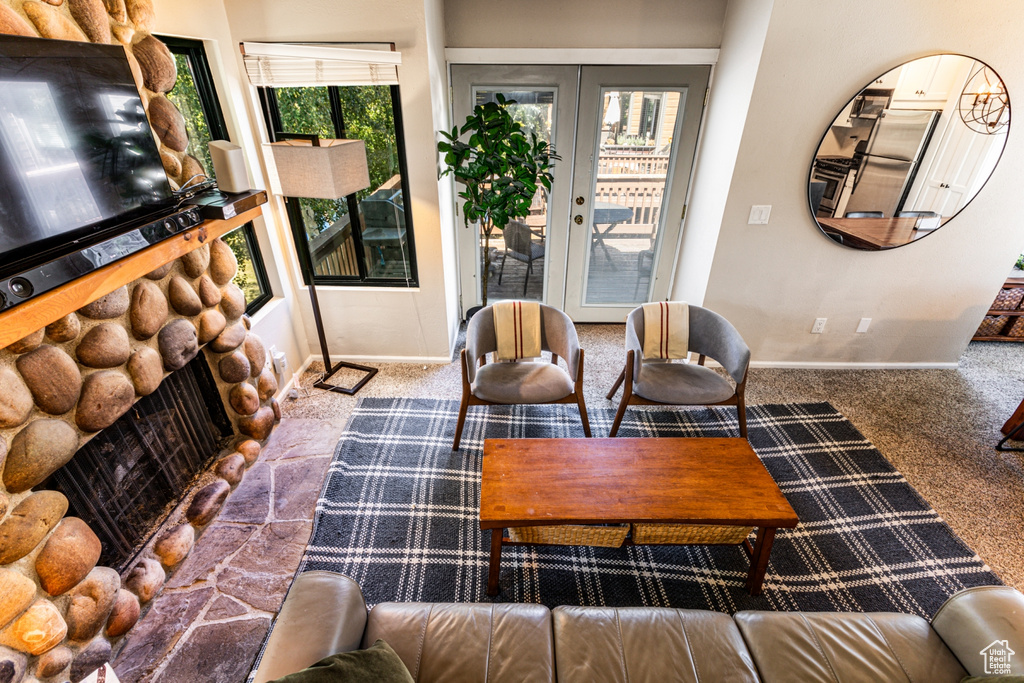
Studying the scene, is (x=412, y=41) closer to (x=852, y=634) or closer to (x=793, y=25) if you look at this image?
(x=793, y=25)

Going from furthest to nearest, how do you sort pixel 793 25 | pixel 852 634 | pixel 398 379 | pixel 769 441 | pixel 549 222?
pixel 549 222, pixel 398 379, pixel 769 441, pixel 793 25, pixel 852 634

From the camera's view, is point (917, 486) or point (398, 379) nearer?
point (917, 486)

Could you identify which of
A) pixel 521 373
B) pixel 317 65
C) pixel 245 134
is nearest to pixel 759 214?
pixel 521 373

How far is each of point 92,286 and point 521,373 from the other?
70.6 inches

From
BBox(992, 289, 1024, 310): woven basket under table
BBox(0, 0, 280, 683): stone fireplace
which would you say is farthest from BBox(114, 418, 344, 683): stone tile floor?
BBox(992, 289, 1024, 310): woven basket under table

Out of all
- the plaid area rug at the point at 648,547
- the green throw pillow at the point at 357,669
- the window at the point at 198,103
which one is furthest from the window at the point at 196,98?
the green throw pillow at the point at 357,669

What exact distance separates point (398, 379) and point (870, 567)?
2.74 m

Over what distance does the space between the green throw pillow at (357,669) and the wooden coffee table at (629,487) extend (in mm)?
577

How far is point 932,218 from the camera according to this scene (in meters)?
2.79

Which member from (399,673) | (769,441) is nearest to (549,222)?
(769,441)

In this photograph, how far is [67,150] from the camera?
138 cm

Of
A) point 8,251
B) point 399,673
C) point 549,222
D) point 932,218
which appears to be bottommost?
point 399,673

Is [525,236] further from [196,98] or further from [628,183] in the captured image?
[196,98]

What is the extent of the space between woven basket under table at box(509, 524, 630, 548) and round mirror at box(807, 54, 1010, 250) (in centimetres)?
233
